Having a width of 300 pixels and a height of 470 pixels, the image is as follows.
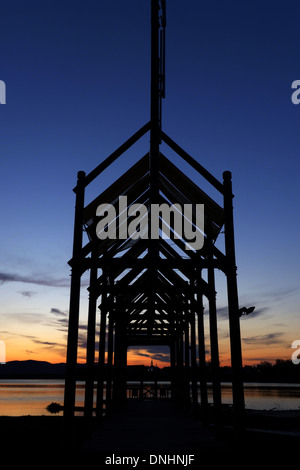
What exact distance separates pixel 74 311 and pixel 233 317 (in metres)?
3.20

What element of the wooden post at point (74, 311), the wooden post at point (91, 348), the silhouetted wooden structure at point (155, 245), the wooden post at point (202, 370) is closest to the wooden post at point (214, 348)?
the silhouetted wooden structure at point (155, 245)

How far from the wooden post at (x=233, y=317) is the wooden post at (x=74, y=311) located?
309 centimetres

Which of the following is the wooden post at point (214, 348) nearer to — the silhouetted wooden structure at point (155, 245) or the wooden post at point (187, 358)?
the silhouetted wooden structure at point (155, 245)

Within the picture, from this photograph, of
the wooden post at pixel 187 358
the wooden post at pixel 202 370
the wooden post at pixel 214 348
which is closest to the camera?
the wooden post at pixel 214 348

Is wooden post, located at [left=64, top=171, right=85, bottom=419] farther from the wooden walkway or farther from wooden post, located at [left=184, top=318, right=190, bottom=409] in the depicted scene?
wooden post, located at [left=184, top=318, right=190, bottom=409]

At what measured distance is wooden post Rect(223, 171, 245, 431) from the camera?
7591mm

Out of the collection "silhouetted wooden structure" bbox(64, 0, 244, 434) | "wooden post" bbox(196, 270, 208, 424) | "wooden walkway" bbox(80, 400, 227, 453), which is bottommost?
"wooden walkway" bbox(80, 400, 227, 453)

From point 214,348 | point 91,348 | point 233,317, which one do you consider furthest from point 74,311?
point 214,348

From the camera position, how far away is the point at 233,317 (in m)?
8.01

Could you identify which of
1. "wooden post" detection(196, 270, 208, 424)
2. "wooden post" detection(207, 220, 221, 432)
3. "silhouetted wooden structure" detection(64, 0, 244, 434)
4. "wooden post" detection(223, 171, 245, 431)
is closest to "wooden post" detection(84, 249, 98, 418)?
"silhouetted wooden structure" detection(64, 0, 244, 434)

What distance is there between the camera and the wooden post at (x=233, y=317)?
299 inches

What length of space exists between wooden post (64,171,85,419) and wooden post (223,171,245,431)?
10.1 feet
